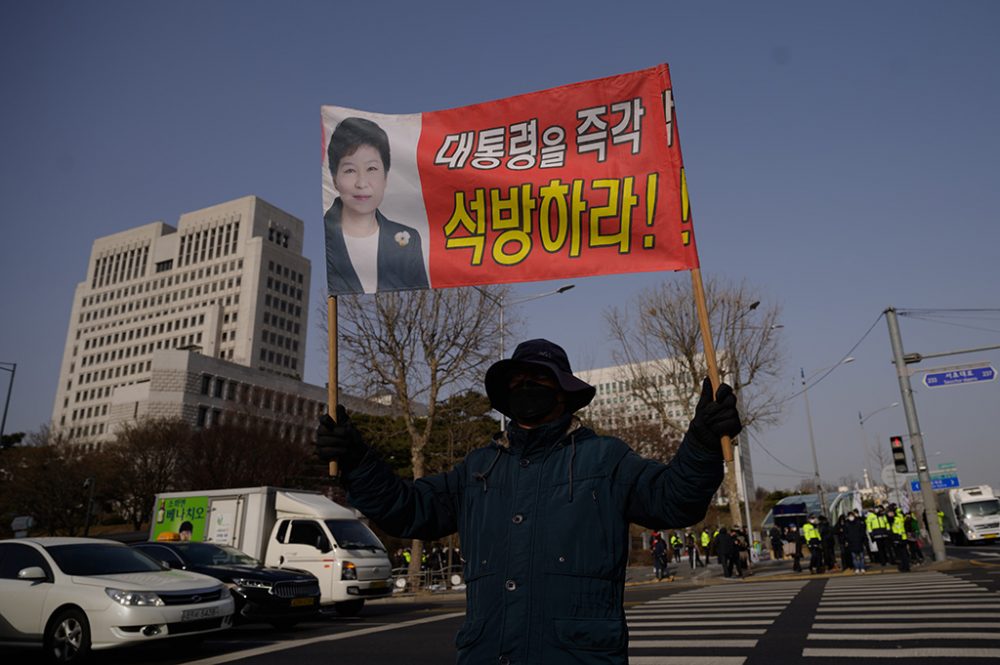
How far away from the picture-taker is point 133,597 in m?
8.57

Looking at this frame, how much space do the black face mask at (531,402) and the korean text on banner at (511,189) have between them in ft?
5.17

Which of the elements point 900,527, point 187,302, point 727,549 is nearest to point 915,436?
point 900,527

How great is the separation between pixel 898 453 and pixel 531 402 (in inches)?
917

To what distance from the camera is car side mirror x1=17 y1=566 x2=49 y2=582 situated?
28.1ft

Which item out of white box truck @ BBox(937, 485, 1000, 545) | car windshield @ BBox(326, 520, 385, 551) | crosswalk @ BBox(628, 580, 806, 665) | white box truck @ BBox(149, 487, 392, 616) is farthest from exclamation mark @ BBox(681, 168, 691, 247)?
white box truck @ BBox(937, 485, 1000, 545)

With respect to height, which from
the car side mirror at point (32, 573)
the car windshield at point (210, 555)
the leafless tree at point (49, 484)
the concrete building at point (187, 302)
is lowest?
Answer: the car side mirror at point (32, 573)

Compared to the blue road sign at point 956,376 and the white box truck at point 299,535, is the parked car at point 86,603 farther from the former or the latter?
the blue road sign at point 956,376

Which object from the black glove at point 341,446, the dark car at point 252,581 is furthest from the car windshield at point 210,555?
the black glove at point 341,446

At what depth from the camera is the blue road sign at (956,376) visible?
21.5 m

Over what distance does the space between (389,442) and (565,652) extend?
39.9 meters

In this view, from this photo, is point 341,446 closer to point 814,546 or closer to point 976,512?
point 814,546

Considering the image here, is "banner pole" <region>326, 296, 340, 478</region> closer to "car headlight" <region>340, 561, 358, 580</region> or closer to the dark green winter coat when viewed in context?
the dark green winter coat

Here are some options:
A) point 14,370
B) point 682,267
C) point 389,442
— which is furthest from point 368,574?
point 14,370

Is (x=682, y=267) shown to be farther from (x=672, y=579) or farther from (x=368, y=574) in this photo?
(x=672, y=579)
